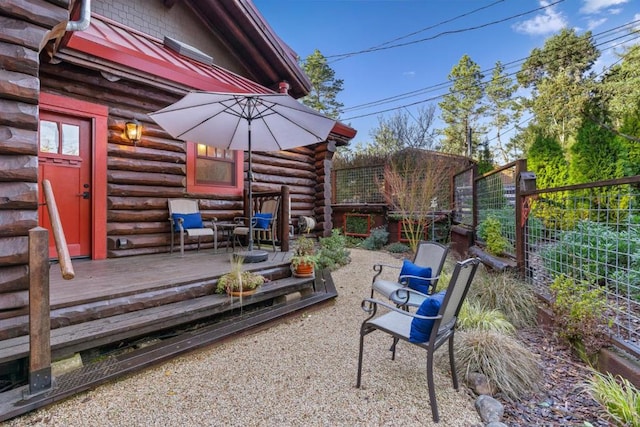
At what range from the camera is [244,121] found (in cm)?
436

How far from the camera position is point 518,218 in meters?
3.71

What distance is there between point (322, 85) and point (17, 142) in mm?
19526

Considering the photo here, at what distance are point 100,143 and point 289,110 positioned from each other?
264 cm

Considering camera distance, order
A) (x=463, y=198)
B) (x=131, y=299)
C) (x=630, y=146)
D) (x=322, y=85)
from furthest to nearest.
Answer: (x=322, y=85), (x=463, y=198), (x=630, y=146), (x=131, y=299)

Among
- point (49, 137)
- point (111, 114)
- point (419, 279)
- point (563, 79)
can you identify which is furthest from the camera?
point (563, 79)

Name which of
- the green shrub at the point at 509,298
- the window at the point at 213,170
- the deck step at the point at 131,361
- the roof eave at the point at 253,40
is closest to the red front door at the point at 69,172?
the window at the point at 213,170

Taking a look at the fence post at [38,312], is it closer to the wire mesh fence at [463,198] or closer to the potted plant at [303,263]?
the potted plant at [303,263]

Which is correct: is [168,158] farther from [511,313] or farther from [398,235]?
[398,235]

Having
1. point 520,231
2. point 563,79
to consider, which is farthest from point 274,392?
point 563,79

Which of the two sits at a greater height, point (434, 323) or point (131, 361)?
point (434, 323)

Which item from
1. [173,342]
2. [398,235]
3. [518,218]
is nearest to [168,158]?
[173,342]

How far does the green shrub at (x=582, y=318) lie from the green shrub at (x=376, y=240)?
224 inches

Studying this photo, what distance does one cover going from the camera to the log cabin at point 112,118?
212 centimetres

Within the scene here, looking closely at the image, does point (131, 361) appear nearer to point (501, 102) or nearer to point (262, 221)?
point (262, 221)
